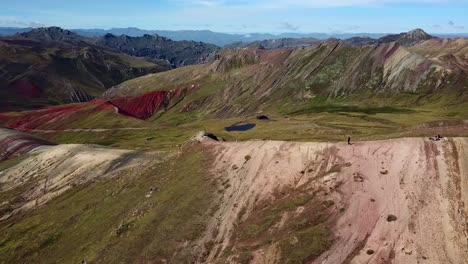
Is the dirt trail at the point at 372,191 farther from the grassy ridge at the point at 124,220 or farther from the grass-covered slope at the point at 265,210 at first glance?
the grassy ridge at the point at 124,220

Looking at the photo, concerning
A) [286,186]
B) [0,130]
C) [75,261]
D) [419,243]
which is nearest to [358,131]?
[286,186]

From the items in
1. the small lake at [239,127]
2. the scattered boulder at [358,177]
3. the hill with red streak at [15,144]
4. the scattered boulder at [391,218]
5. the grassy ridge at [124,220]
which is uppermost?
the scattered boulder at [358,177]

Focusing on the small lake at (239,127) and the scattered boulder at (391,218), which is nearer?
the scattered boulder at (391,218)

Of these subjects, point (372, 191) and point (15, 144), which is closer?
point (372, 191)

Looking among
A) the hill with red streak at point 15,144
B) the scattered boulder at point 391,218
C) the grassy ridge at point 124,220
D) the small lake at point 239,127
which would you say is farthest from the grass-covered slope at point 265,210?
the small lake at point 239,127

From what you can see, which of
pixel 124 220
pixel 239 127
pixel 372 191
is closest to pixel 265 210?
pixel 372 191

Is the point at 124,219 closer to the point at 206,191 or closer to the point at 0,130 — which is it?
the point at 206,191

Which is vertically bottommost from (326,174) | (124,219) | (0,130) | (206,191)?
(0,130)

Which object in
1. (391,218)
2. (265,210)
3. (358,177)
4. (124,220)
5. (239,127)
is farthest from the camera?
(239,127)

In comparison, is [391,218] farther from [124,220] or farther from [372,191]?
[124,220]
